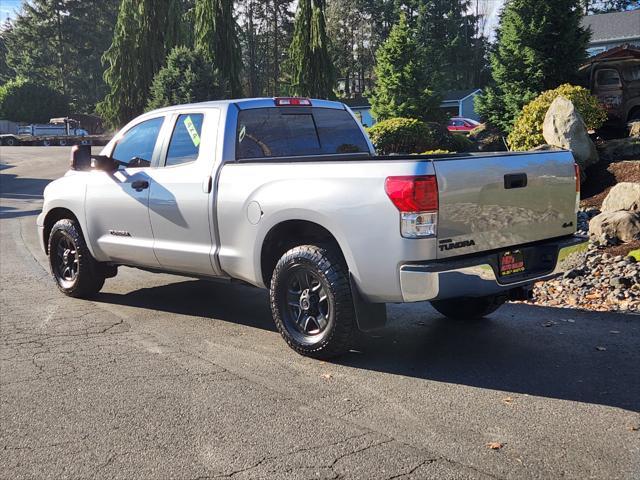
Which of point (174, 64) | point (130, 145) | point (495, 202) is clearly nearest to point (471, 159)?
point (495, 202)

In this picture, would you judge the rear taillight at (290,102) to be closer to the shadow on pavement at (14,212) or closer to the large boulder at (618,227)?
the large boulder at (618,227)

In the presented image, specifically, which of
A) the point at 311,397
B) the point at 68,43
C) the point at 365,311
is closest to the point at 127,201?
the point at 365,311

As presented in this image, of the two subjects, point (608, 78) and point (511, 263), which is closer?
point (511, 263)

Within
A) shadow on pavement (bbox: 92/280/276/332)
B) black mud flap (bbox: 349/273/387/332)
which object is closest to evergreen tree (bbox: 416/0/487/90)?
shadow on pavement (bbox: 92/280/276/332)

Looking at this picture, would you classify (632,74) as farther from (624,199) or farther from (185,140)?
(185,140)

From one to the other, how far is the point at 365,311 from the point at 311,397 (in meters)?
0.77

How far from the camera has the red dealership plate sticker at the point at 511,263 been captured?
4.71 metres

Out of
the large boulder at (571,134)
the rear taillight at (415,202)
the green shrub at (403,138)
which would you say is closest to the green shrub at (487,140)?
the green shrub at (403,138)

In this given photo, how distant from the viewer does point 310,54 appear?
24.5 metres

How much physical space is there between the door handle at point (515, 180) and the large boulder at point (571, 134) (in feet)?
28.2

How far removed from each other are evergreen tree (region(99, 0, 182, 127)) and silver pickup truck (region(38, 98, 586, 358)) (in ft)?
65.6

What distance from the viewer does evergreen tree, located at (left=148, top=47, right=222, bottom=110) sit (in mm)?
20984

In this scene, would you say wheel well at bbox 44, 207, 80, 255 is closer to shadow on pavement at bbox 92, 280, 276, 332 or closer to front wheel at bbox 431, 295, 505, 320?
shadow on pavement at bbox 92, 280, 276, 332

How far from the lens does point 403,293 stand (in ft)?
14.4
